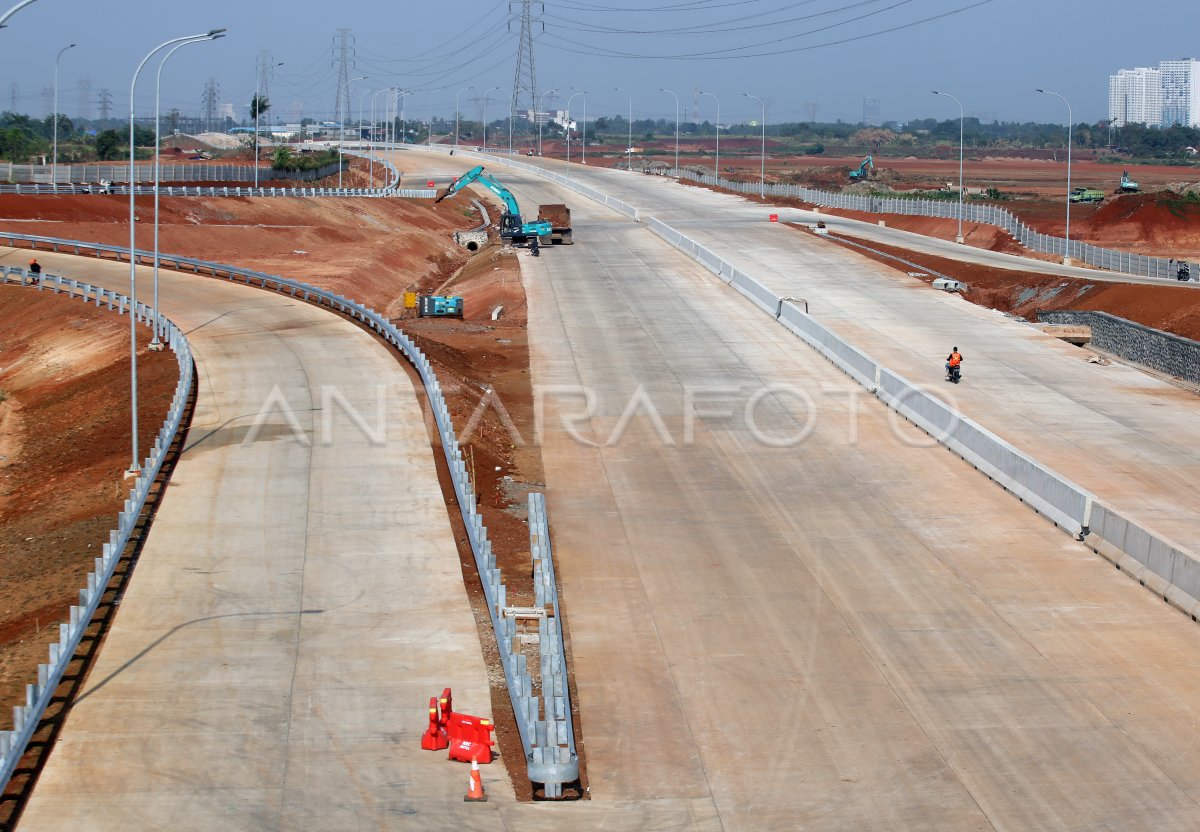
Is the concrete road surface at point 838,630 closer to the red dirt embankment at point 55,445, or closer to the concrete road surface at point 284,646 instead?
the concrete road surface at point 284,646

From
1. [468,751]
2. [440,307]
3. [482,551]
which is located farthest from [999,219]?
[468,751]

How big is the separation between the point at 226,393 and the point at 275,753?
75.6ft

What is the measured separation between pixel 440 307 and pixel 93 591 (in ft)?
121

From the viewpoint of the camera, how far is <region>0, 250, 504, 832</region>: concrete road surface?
17750mm

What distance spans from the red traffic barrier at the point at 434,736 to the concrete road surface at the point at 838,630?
2.04 metres

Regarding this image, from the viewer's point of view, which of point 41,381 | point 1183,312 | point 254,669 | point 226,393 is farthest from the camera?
point 1183,312

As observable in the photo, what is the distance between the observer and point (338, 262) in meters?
75.1

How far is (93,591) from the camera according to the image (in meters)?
23.4

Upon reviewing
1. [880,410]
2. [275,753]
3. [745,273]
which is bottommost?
[275,753]

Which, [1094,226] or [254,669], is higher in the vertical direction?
[1094,226]

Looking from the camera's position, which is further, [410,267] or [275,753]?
[410,267]

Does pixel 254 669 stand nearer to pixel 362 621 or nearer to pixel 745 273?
pixel 362 621

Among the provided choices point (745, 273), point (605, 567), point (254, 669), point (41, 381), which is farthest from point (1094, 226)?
point (254, 669)

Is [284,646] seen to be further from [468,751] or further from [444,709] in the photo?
[468,751]
